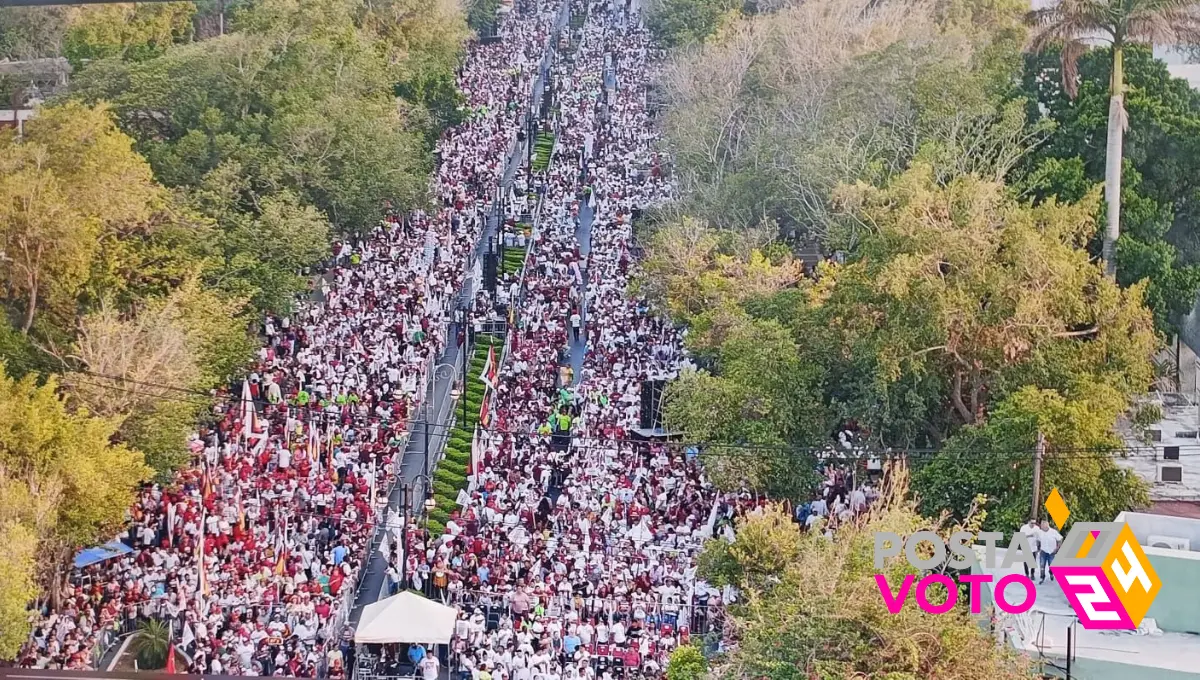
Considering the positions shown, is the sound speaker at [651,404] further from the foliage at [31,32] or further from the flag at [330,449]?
the foliage at [31,32]

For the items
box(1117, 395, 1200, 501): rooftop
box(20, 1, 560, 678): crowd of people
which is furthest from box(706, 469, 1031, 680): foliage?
box(20, 1, 560, 678): crowd of people

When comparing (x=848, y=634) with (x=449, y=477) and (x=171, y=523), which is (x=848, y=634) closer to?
(x=449, y=477)

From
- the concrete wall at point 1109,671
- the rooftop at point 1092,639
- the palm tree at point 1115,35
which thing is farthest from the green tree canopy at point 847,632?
the palm tree at point 1115,35

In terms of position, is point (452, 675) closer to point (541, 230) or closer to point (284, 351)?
point (284, 351)

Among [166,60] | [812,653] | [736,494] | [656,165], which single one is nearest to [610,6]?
[656,165]

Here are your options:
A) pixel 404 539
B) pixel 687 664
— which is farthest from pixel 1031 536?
pixel 404 539

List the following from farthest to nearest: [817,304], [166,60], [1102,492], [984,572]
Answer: [166,60]
[817,304]
[1102,492]
[984,572]
